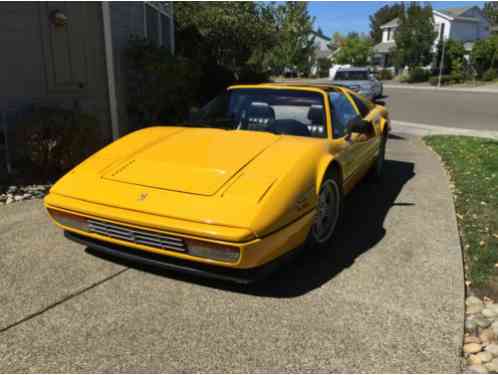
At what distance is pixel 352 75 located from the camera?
64.9ft

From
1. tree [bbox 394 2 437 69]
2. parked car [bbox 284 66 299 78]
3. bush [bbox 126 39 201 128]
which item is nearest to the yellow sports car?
bush [bbox 126 39 201 128]

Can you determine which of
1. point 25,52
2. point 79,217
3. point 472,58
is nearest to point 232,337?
point 79,217

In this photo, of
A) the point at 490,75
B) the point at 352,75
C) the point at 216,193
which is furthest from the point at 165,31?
the point at 490,75

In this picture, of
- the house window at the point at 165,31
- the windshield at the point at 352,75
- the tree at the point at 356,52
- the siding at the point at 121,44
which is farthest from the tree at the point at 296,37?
the siding at the point at 121,44

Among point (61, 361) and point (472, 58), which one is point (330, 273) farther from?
point (472, 58)

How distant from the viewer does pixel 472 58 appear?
40125 millimetres

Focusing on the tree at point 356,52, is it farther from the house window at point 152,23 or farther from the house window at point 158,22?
the house window at point 152,23

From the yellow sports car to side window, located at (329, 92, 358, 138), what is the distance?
3 cm

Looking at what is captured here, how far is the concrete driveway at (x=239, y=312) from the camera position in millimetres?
2248

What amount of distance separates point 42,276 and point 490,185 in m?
5.02

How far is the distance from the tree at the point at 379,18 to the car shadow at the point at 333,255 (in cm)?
9071

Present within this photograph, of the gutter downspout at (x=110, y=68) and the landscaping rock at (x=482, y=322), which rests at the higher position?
the gutter downspout at (x=110, y=68)

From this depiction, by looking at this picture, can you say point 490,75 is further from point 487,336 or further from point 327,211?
point 487,336

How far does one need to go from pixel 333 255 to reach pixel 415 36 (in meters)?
45.0
